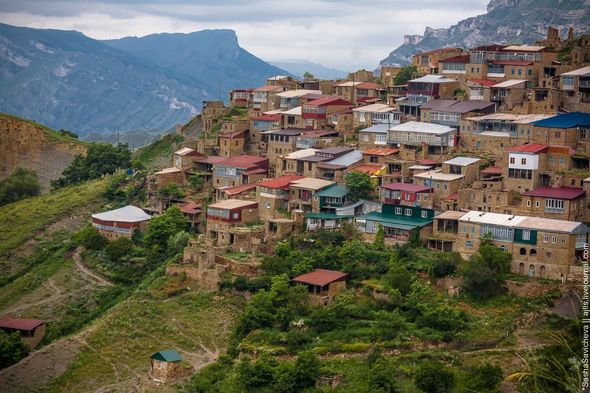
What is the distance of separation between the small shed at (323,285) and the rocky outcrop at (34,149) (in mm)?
32669

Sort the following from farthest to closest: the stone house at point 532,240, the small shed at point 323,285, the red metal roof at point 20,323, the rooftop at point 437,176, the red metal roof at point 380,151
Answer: the red metal roof at point 380,151, the red metal roof at point 20,323, the rooftop at point 437,176, the small shed at point 323,285, the stone house at point 532,240

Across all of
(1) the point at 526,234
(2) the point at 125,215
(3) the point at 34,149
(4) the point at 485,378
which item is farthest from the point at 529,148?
(3) the point at 34,149

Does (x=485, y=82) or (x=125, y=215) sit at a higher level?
(x=485, y=82)

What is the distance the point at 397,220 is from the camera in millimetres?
37719

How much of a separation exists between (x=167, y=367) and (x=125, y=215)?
42.5ft

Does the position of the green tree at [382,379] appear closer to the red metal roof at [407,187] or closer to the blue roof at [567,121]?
the red metal roof at [407,187]

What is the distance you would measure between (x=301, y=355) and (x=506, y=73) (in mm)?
19031

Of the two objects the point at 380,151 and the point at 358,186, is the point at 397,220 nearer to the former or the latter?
the point at 358,186

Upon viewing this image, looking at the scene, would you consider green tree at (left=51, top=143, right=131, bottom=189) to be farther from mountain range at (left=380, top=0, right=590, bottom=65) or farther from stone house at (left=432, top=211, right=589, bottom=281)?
mountain range at (left=380, top=0, right=590, bottom=65)

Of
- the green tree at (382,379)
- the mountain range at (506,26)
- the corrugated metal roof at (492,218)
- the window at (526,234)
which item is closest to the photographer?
the green tree at (382,379)

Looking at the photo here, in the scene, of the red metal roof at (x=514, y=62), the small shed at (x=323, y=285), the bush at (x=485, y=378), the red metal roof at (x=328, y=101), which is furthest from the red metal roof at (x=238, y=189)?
the bush at (x=485, y=378)

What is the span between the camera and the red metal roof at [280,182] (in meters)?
40.9

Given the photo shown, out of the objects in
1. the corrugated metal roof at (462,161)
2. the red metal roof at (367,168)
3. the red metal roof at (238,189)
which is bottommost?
the red metal roof at (238,189)

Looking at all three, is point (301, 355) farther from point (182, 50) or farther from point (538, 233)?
point (182, 50)
